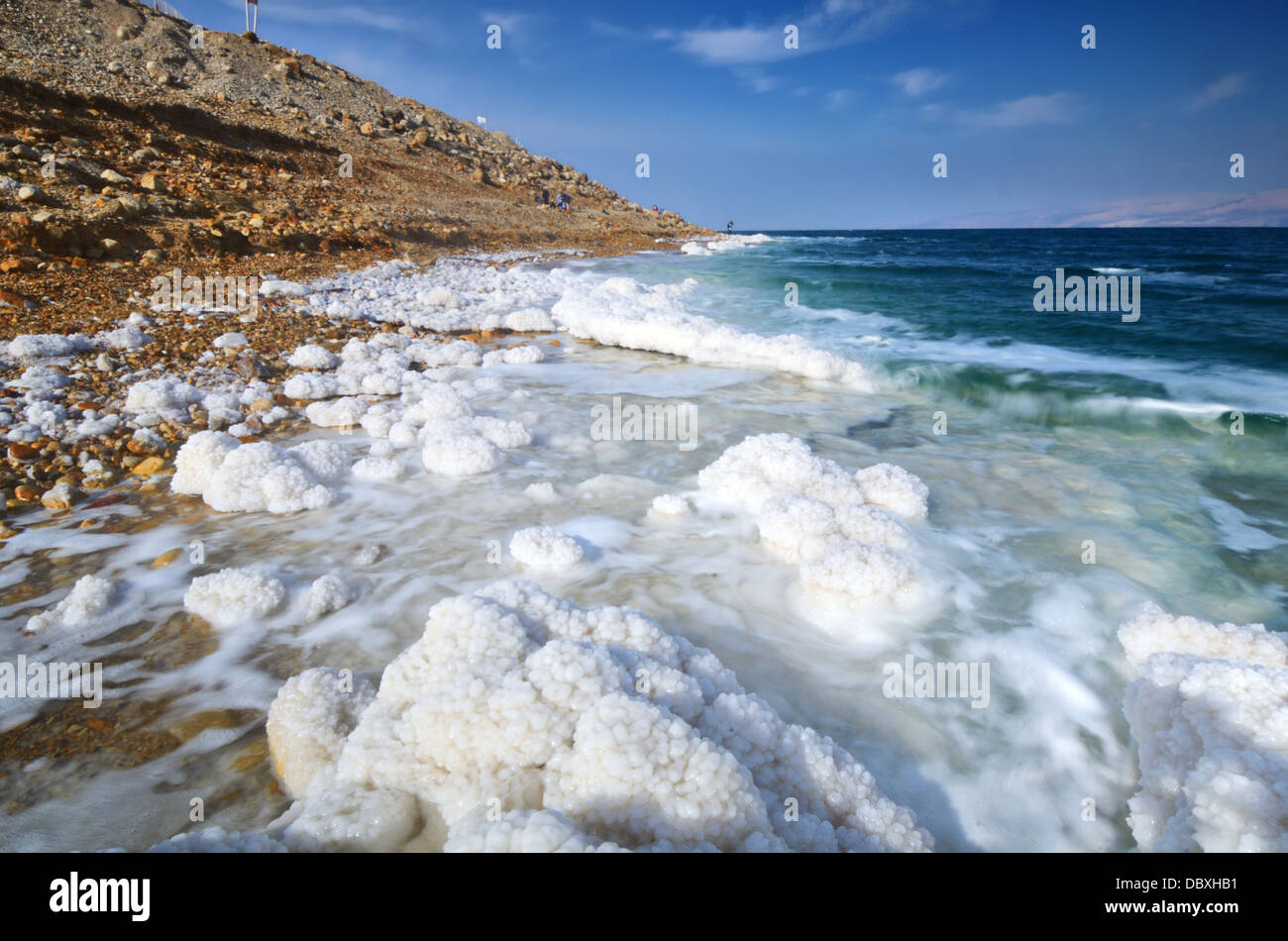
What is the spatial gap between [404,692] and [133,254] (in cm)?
991

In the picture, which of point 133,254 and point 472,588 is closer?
point 472,588

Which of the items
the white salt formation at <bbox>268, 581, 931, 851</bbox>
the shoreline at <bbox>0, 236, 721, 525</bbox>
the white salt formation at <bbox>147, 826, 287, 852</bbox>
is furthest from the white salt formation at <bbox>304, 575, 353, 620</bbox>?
the shoreline at <bbox>0, 236, 721, 525</bbox>

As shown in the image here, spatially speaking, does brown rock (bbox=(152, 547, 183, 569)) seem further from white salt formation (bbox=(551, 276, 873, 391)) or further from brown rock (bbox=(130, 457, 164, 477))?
white salt formation (bbox=(551, 276, 873, 391))

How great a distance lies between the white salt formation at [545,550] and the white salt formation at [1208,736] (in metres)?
2.66

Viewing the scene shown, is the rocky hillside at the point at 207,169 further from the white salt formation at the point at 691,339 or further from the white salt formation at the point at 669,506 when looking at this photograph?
the white salt formation at the point at 669,506

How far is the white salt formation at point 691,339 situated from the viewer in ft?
25.7

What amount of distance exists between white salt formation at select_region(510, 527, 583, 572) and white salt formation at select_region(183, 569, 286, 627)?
1.21 meters

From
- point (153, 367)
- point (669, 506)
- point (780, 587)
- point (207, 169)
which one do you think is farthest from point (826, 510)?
point (207, 169)

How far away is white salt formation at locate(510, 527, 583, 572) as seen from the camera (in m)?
3.44

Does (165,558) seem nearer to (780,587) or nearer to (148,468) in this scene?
(148,468)

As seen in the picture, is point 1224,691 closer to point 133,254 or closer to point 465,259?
point 133,254

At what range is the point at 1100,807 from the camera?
7.45 ft

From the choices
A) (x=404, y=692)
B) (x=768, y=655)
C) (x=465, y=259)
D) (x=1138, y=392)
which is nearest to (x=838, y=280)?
(x=465, y=259)

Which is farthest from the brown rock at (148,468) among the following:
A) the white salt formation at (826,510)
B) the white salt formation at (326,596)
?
the white salt formation at (826,510)
